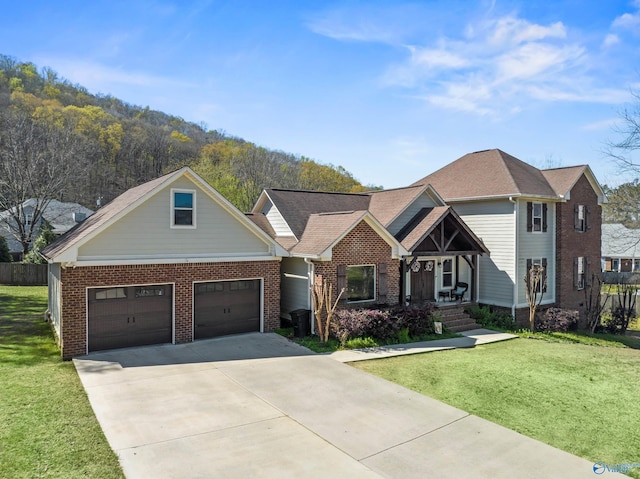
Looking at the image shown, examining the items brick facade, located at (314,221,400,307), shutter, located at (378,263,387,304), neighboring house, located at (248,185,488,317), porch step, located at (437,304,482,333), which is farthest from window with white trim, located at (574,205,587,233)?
shutter, located at (378,263,387,304)

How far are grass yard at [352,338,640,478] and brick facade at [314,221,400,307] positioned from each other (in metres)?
3.63

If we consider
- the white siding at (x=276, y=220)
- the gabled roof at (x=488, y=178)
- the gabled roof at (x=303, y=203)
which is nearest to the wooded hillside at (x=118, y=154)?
the gabled roof at (x=303, y=203)

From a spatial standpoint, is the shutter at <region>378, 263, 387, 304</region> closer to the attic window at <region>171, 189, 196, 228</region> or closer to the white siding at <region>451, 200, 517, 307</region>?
the white siding at <region>451, 200, 517, 307</region>

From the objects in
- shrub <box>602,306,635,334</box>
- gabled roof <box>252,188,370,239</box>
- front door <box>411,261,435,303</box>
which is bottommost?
shrub <box>602,306,635,334</box>

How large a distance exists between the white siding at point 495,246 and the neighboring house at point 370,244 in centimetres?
86

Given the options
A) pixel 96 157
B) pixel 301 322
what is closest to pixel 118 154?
pixel 96 157

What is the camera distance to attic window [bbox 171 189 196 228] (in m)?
13.7

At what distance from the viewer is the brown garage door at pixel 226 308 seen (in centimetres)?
1438

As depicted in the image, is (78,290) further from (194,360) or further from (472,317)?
(472,317)

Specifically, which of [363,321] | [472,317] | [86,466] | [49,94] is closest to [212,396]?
[86,466]

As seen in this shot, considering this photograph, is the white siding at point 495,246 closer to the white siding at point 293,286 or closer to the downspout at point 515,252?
the downspout at point 515,252

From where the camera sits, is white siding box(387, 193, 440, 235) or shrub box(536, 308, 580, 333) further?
shrub box(536, 308, 580, 333)

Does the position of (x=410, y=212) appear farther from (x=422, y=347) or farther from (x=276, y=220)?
(x=422, y=347)

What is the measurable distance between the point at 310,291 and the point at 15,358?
8.59m
